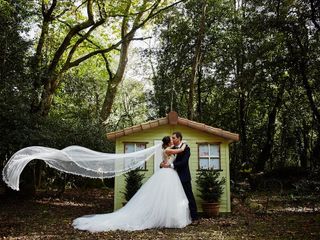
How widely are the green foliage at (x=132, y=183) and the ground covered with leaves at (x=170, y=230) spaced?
1.14m

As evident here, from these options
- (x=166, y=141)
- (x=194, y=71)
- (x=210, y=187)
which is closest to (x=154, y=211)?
(x=166, y=141)

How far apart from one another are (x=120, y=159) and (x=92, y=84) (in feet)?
43.9

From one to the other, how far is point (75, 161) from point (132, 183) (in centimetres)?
255

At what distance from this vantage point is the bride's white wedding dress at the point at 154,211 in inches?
289

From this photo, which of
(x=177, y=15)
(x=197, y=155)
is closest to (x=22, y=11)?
(x=197, y=155)

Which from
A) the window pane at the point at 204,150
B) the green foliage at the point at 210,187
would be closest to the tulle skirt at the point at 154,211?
the green foliage at the point at 210,187

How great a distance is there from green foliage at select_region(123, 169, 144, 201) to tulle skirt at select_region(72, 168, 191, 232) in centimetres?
166

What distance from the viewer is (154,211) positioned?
25.0 ft

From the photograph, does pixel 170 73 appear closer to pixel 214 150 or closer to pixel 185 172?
pixel 214 150

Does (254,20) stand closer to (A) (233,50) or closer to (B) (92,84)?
(A) (233,50)

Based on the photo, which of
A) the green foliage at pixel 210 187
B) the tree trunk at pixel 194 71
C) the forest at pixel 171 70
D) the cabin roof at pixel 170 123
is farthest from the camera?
the tree trunk at pixel 194 71

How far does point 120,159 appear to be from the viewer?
8.20m

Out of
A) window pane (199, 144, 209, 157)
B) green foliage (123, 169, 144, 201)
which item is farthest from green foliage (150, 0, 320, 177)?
green foliage (123, 169, 144, 201)

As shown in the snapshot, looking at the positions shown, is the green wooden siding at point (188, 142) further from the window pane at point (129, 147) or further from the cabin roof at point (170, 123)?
the cabin roof at point (170, 123)
